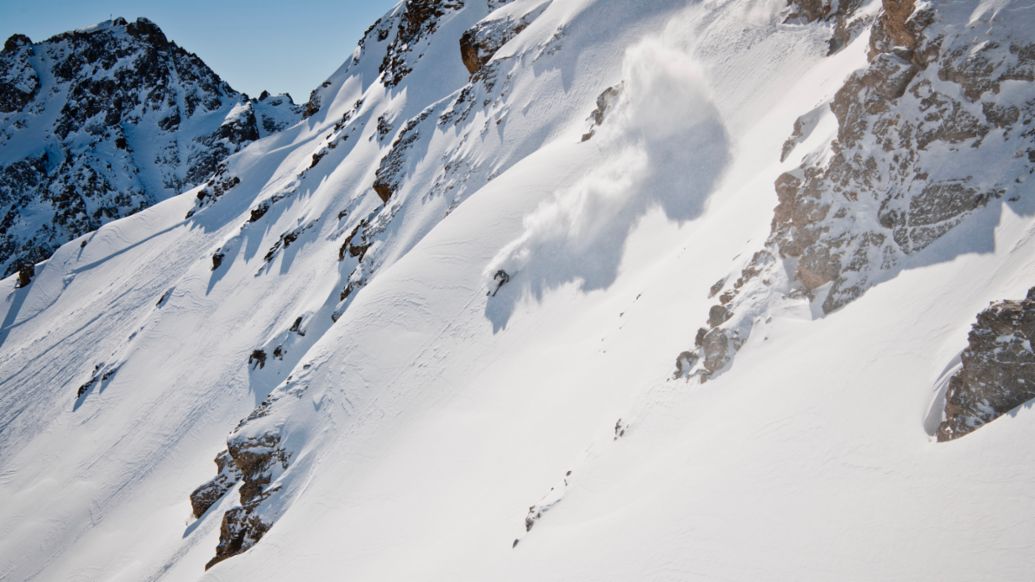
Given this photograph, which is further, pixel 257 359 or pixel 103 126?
pixel 103 126

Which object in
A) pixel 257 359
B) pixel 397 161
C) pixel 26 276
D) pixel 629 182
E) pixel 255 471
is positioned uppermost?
pixel 26 276

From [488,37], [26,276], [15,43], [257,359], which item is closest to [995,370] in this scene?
[257,359]

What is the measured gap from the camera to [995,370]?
6.29m

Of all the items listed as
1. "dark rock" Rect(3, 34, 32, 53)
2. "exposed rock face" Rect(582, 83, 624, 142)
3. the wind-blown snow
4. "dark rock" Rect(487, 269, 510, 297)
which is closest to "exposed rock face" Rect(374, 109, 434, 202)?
"exposed rock face" Rect(582, 83, 624, 142)

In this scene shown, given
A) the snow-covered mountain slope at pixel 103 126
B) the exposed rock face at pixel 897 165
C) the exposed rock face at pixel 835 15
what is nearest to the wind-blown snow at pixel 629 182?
the exposed rock face at pixel 835 15

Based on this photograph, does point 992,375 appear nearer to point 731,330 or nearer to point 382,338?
point 731,330

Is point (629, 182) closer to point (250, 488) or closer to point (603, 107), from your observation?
point (603, 107)

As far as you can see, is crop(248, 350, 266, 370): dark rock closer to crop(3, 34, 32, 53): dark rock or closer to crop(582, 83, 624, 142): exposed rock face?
crop(582, 83, 624, 142): exposed rock face

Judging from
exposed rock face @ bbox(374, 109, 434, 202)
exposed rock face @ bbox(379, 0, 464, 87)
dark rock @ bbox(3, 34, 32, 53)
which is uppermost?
dark rock @ bbox(3, 34, 32, 53)

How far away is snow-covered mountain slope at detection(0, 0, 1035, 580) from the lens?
740cm

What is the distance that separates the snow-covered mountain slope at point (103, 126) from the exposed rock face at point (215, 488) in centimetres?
7549

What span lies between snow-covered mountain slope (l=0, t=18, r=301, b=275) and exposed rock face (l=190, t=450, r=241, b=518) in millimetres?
75486

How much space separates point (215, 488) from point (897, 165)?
30342 mm

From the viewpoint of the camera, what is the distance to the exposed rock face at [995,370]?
6227 mm
